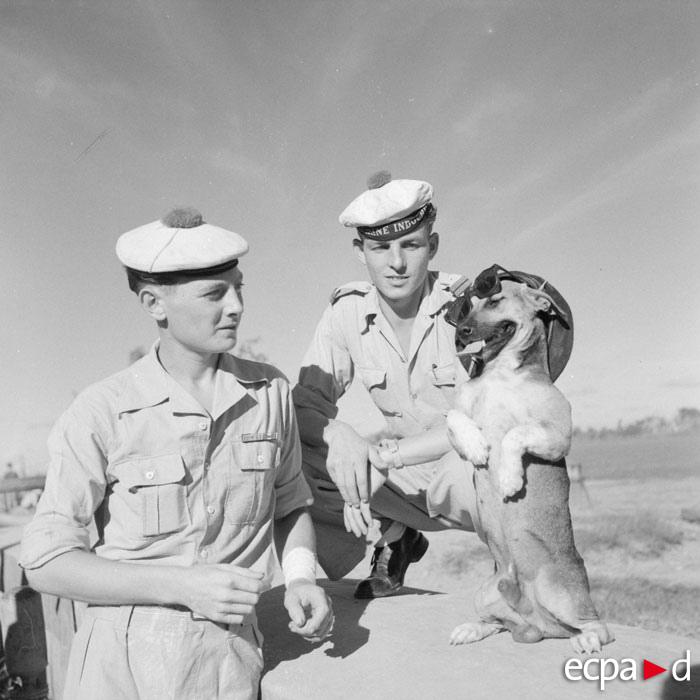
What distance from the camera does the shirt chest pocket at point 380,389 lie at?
3.74 meters

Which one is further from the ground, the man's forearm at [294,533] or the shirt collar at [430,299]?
the shirt collar at [430,299]

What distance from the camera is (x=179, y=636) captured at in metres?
2.41

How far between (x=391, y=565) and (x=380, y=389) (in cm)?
87

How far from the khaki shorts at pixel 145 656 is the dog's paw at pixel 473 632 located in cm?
84

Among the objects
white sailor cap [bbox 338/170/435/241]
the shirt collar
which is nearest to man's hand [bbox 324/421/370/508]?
the shirt collar

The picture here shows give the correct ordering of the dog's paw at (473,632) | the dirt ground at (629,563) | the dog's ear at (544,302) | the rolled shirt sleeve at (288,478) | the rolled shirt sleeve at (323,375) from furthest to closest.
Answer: the dirt ground at (629,563), the rolled shirt sleeve at (323,375), the rolled shirt sleeve at (288,478), the dog's paw at (473,632), the dog's ear at (544,302)

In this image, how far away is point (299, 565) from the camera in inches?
107

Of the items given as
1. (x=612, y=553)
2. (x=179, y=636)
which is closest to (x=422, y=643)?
(x=179, y=636)

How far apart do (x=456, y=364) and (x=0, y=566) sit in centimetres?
455

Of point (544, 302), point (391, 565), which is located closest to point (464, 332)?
point (544, 302)

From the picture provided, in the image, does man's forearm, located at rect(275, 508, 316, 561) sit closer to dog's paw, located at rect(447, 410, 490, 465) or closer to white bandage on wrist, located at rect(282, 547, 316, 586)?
white bandage on wrist, located at rect(282, 547, 316, 586)

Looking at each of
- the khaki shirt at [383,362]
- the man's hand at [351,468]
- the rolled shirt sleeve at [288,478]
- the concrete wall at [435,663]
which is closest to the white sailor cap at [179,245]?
the rolled shirt sleeve at [288,478]

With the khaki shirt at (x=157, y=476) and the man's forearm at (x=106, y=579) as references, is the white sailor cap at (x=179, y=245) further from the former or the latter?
the man's forearm at (x=106, y=579)

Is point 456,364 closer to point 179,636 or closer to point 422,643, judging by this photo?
point 422,643
